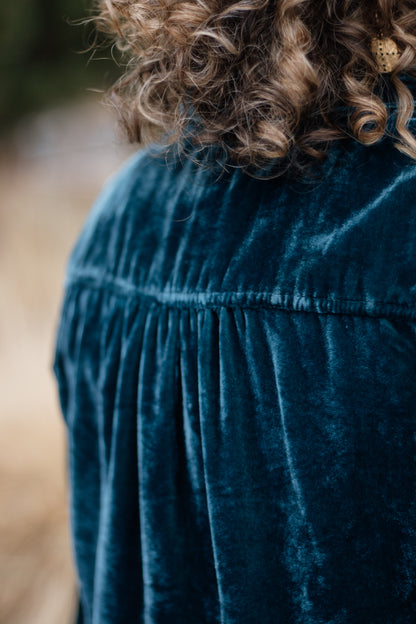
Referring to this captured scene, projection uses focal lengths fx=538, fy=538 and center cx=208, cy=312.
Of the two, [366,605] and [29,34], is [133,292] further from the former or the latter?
[29,34]

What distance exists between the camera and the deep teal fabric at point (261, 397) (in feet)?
1.74

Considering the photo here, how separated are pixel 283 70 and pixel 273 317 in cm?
25

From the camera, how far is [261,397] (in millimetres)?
583

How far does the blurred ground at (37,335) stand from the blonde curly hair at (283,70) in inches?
7.5

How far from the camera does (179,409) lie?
2.16ft

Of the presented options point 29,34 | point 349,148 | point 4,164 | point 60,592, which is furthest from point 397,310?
point 4,164

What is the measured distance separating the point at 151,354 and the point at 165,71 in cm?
34

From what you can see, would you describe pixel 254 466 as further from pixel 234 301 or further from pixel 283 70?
pixel 283 70

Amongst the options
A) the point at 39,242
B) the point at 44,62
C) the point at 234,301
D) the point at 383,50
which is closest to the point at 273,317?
the point at 234,301

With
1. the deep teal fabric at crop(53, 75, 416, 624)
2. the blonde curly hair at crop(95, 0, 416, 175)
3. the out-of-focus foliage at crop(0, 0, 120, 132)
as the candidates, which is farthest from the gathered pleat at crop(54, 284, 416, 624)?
the out-of-focus foliage at crop(0, 0, 120, 132)

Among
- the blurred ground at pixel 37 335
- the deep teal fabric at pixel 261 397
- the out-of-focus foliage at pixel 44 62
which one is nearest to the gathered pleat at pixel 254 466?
the deep teal fabric at pixel 261 397

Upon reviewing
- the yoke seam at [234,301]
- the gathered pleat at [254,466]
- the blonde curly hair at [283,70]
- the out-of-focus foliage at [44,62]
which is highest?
the out-of-focus foliage at [44,62]

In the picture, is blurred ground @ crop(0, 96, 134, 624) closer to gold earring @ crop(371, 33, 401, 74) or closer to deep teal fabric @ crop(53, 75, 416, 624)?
deep teal fabric @ crop(53, 75, 416, 624)

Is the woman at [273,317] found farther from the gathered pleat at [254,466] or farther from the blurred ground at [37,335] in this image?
the blurred ground at [37,335]
